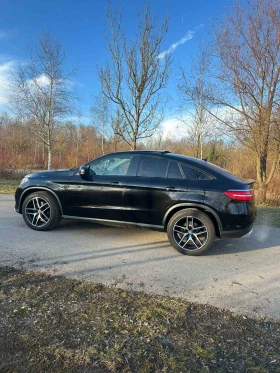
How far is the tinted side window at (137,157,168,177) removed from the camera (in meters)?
Answer: 4.73

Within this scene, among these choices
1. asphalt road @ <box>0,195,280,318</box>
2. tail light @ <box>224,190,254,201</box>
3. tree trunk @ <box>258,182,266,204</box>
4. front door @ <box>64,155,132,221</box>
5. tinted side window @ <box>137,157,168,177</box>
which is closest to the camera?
asphalt road @ <box>0,195,280,318</box>

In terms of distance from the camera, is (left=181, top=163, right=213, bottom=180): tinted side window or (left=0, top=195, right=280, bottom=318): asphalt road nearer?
(left=0, top=195, right=280, bottom=318): asphalt road

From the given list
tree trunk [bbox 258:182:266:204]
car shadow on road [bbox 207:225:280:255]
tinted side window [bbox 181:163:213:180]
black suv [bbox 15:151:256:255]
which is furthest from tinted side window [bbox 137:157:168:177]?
tree trunk [bbox 258:182:266:204]

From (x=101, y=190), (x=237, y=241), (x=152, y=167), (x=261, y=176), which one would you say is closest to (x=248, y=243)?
(x=237, y=241)

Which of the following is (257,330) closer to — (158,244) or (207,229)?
(207,229)

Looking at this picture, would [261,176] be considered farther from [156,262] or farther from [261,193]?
[156,262]

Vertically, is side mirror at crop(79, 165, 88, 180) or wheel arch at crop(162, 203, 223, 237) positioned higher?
side mirror at crop(79, 165, 88, 180)

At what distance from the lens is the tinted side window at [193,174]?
14.6 feet

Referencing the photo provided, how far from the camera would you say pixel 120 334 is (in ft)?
7.56

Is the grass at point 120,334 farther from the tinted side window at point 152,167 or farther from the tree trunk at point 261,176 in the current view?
the tree trunk at point 261,176

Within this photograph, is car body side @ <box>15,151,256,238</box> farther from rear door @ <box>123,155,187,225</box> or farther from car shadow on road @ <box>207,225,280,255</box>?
car shadow on road @ <box>207,225,280,255</box>

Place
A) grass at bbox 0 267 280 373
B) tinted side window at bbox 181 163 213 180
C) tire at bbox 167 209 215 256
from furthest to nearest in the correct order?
tinted side window at bbox 181 163 213 180 → tire at bbox 167 209 215 256 → grass at bbox 0 267 280 373

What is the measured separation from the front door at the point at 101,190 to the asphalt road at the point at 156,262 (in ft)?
1.60

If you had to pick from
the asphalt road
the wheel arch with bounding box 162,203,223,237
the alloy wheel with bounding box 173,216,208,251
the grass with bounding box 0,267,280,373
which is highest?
the wheel arch with bounding box 162,203,223,237
